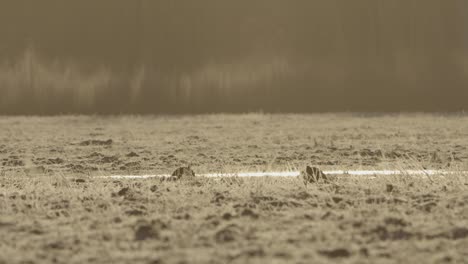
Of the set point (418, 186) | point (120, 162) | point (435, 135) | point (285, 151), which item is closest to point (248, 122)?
point (435, 135)

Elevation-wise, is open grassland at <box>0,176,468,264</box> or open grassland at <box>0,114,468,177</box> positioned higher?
open grassland at <box>0,176,468,264</box>

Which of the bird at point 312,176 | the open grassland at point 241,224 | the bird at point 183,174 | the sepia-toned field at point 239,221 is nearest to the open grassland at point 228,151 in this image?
the bird at point 183,174

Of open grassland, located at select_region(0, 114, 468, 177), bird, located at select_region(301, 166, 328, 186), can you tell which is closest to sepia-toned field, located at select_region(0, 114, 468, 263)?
bird, located at select_region(301, 166, 328, 186)

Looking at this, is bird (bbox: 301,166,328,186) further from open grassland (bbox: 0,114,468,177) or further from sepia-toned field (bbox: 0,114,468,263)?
open grassland (bbox: 0,114,468,177)

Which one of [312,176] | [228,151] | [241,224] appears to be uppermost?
[312,176]

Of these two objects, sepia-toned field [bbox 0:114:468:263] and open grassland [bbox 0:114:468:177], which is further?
open grassland [bbox 0:114:468:177]

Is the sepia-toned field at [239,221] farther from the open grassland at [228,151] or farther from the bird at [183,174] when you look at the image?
the open grassland at [228,151]

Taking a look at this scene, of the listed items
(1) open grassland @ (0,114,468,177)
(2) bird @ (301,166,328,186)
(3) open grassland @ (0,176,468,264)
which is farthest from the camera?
(1) open grassland @ (0,114,468,177)

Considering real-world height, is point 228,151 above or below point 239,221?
below

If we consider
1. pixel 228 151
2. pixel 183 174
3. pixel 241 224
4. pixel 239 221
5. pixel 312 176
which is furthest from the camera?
pixel 228 151

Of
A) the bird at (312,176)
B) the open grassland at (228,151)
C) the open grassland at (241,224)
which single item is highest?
the bird at (312,176)

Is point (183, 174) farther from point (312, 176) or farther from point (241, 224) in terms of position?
point (241, 224)

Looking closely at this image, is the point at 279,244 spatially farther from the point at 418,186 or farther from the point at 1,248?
the point at 418,186

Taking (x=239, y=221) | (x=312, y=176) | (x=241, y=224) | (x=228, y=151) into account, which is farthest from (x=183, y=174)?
(x=228, y=151)
